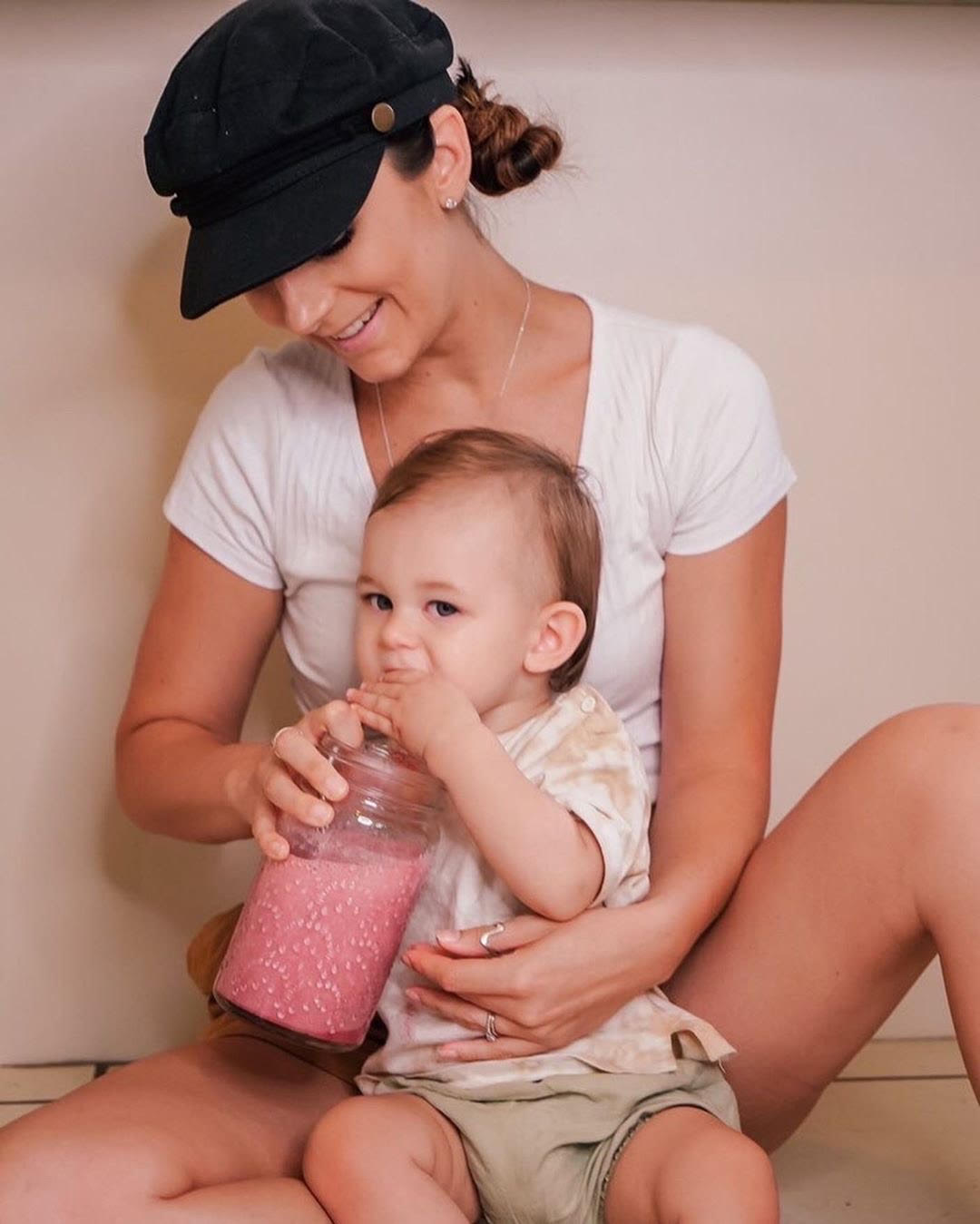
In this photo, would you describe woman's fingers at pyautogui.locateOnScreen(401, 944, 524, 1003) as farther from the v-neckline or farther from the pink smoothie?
the v-neckline

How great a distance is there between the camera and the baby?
3.84 ft

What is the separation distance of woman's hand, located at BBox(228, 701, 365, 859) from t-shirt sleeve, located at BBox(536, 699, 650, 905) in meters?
0.15

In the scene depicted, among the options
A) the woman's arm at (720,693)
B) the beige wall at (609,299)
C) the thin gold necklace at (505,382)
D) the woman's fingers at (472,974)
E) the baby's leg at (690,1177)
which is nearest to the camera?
the baby's leg at (690,1177)

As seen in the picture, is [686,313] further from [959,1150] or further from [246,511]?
[959,1150]

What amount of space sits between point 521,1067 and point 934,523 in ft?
2.93

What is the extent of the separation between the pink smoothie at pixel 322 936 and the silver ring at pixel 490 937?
0.08 metres

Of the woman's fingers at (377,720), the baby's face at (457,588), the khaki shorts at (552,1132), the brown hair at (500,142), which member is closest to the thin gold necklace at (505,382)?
the brown hair at (500,142)

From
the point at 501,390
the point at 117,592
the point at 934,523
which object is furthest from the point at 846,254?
the point at 117,592

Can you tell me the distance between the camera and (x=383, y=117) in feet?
4.10

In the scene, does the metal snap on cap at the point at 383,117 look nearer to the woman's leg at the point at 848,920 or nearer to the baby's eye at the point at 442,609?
the baby's eye at the point at 442,609

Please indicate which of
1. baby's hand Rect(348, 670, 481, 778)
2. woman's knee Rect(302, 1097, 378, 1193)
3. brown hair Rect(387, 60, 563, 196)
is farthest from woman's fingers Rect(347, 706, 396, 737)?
brown hair Rect(387, 60, 563, 196)

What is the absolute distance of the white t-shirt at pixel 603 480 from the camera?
1442 millimetres

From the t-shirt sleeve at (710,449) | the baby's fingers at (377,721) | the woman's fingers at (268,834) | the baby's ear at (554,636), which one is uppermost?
Result: the t-shirt sleeve at (710,449)

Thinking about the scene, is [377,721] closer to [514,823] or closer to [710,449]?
[514,823]
